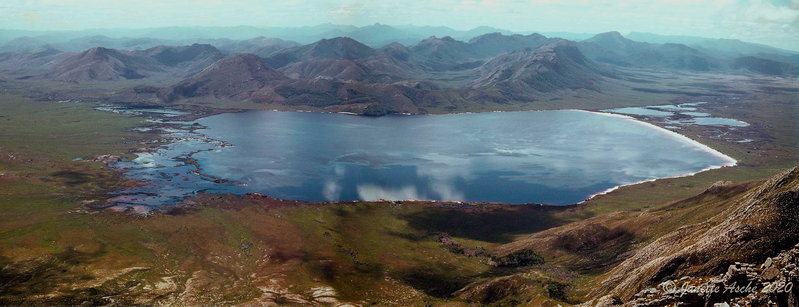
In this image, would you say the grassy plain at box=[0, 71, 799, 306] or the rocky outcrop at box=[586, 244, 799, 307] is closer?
the rocky outcrop at box=[586, 244, 799, 307]

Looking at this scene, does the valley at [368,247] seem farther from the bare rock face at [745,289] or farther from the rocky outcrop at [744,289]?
the bare rock face at [745,289]

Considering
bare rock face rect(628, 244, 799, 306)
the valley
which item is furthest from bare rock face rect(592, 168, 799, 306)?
the valley

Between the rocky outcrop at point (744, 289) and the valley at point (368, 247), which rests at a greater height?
the rocky outcrop at point (744, 289)

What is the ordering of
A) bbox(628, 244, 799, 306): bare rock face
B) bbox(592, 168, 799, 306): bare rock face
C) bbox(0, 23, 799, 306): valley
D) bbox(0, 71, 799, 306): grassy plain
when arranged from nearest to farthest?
bbox(628, 244, 799, 306): bare rock face < bbox(592, 168, 799, 306): bare rock face < bbox(0, 23, 799, 306): valley < bbox(0, 71, 799, 306): grassy plain

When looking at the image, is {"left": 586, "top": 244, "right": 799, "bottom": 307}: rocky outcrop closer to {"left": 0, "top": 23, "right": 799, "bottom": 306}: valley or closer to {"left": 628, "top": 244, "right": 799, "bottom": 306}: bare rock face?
{"left": 628, "top": 244, "right": 799, "bottom": 306}: bare rock face

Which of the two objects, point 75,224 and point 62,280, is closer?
point 62,280

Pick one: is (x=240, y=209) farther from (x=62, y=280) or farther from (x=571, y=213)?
(x=571, y=213)

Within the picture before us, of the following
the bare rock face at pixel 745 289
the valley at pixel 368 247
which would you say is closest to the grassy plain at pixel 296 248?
the valley at pixel 368 247

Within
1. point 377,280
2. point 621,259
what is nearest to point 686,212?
point 621,259
